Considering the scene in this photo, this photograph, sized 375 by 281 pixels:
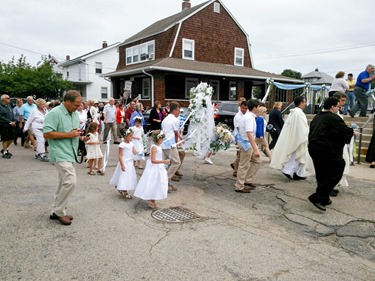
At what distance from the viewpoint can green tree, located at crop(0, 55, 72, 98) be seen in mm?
32062

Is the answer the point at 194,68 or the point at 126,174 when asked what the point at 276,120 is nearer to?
the point at 126,174

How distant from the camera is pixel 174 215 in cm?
534

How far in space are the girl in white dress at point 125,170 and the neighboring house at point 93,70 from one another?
33.9 m

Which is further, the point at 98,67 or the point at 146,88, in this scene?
the point at 98,67

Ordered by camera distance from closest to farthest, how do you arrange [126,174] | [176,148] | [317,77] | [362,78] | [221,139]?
[126,174], [176,148], [221,139], [362,78], [317,77]

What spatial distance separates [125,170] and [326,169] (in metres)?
3.65

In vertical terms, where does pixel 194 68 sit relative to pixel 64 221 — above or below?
above

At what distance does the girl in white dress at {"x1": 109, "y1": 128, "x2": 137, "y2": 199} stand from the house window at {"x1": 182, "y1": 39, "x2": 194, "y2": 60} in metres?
20.2

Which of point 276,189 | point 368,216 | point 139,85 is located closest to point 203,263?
point 368,216

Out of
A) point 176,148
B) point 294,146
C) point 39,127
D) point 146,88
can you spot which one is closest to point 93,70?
point 146,88

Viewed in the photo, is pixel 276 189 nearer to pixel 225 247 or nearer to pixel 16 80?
pixel 225 247

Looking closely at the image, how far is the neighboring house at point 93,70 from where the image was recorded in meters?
39.4

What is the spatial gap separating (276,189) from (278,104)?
3.41 meters

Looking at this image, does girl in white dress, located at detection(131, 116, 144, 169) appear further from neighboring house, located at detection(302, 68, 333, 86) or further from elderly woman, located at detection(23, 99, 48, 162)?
neighboring house, located at detection(302, 68, 333, 86)
